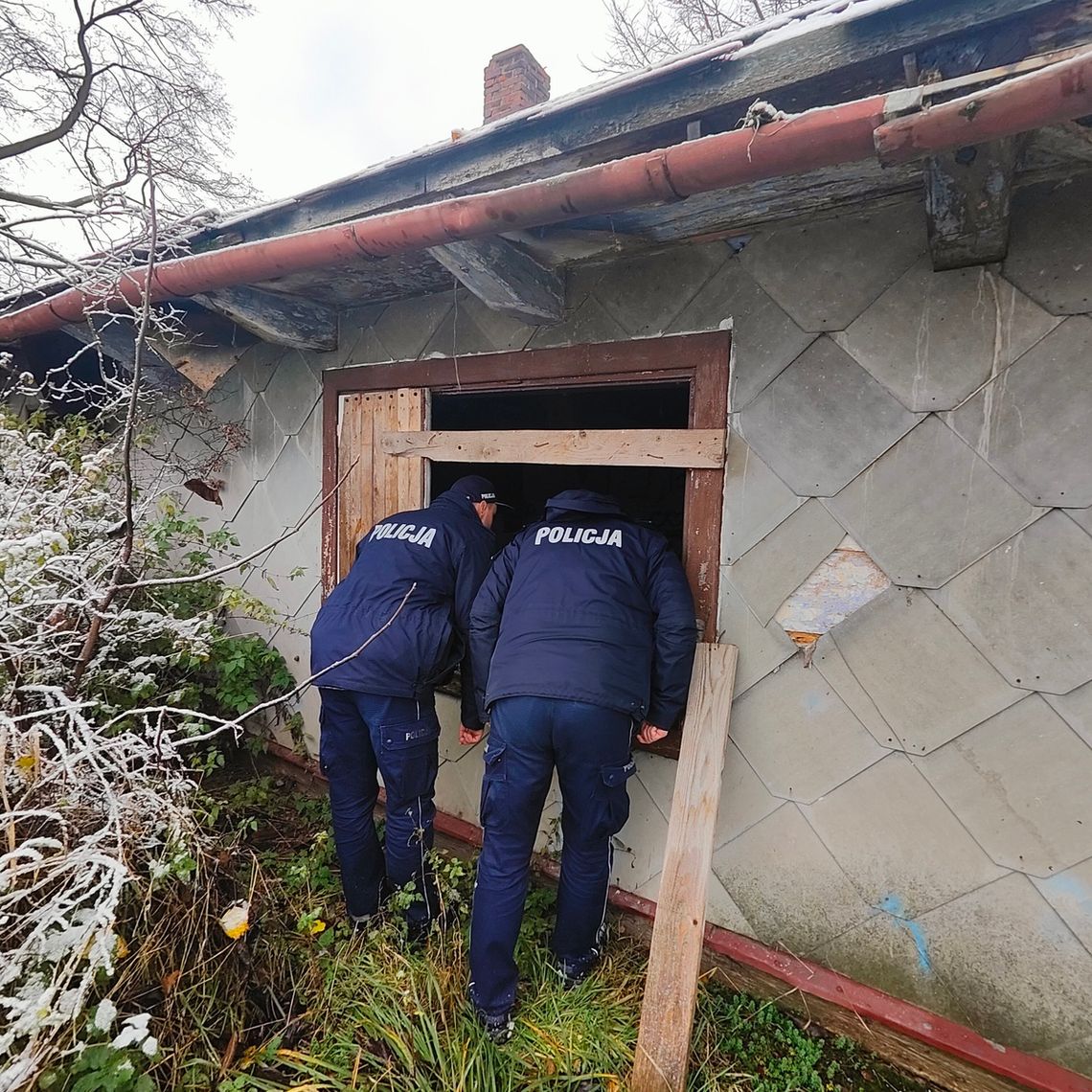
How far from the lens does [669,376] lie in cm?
241

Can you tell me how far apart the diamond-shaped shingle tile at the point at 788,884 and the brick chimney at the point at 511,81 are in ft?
14.0

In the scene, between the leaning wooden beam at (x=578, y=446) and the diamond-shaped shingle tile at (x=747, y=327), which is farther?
the leaning wooden beam at (x=578, y=446)

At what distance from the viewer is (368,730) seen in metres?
2.64

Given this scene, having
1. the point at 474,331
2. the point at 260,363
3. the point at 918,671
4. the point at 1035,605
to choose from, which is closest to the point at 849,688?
the point at 918,671

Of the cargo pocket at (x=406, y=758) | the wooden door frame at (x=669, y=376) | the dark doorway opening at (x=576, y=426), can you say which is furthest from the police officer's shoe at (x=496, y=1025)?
the dark doorway opening at (x=576, y=426)

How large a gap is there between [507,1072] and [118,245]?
13.0 feet

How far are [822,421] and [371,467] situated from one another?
2190mm

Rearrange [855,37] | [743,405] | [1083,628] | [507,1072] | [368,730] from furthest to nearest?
[368,730]
[743,405]
[507,1072]
[1083,628]
[855,37]

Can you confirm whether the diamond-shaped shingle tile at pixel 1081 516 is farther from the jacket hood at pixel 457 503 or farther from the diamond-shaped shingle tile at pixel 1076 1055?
the jacket hood at pixel 457 503

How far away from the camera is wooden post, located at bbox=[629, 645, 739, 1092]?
2.03 metres

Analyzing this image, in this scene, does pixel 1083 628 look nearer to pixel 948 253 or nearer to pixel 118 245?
pixel 948 253

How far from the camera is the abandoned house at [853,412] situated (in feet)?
5.06

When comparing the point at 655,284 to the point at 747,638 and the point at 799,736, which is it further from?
the point at 799,736

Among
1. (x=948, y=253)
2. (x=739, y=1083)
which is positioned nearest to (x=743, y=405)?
(x=948, y=253)
